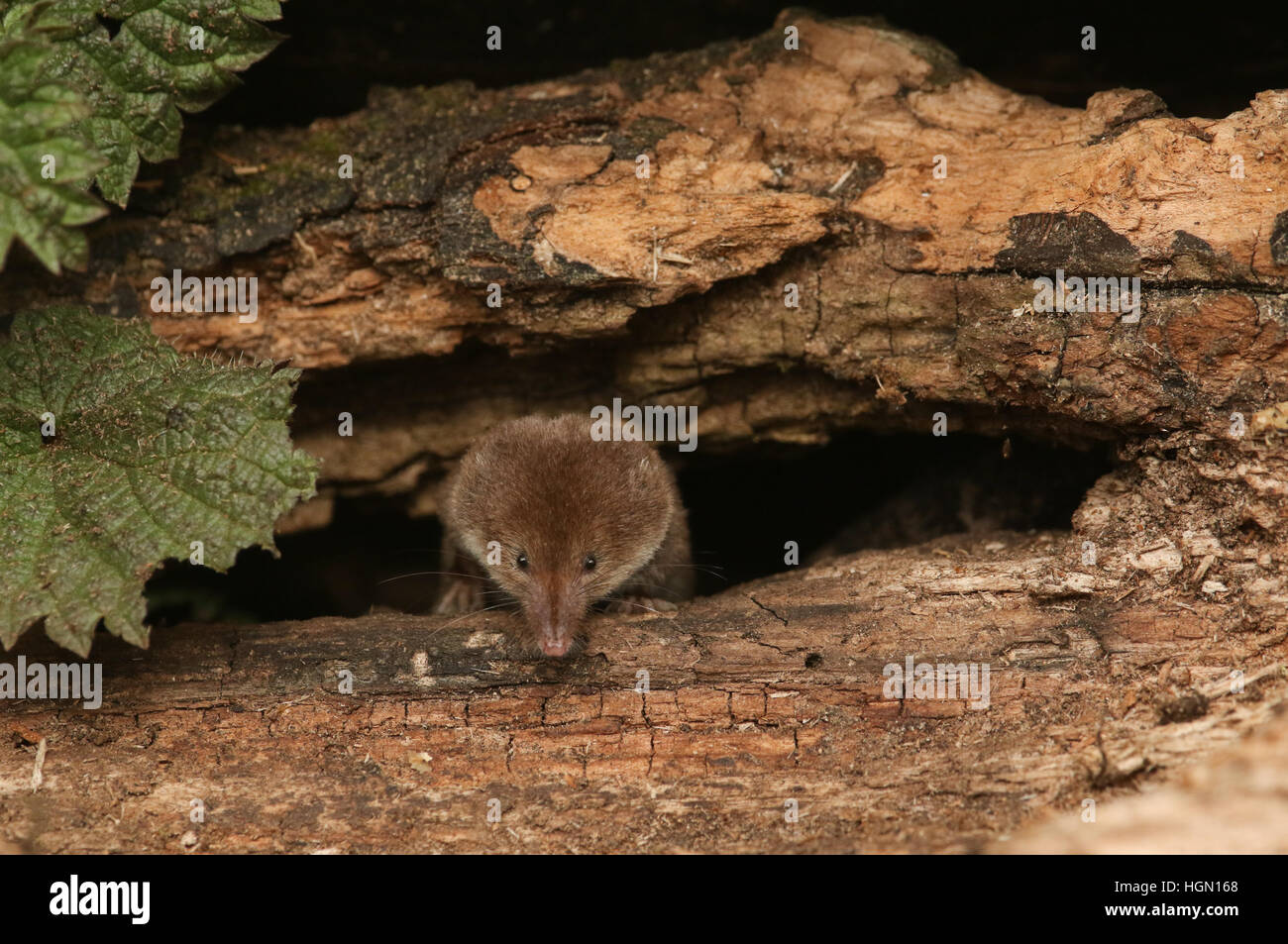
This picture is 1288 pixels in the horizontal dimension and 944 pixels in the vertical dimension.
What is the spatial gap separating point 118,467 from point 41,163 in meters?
1.07

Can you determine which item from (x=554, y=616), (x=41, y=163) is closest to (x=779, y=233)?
(x=554, y=616)

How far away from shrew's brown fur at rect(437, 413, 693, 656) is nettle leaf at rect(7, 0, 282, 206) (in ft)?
5.81

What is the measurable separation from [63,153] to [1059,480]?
4177 mm

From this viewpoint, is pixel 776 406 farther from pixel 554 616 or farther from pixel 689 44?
pixel 689 44

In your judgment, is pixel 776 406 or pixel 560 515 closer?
pixel 560 515

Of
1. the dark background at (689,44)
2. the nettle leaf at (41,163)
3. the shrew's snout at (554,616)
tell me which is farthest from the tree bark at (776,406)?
the nettle leaf at (41,163)

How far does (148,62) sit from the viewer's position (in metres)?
3.86

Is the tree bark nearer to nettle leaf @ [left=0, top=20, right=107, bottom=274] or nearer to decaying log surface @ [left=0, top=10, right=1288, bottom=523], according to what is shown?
decaying log surface @ [left=0, top=10, right=1288, bottom=523]

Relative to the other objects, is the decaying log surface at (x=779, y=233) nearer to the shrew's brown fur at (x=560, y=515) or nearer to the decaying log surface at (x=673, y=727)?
the shrew's brown fur at (x=560, y=515)

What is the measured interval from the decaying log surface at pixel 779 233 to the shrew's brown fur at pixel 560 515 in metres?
0.49

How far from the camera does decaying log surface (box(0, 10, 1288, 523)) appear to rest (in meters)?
3.76

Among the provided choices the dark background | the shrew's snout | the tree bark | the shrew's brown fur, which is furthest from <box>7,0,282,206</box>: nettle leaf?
the shrew's snout

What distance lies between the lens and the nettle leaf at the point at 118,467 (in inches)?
134

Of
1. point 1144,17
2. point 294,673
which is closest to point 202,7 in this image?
point 294,673
